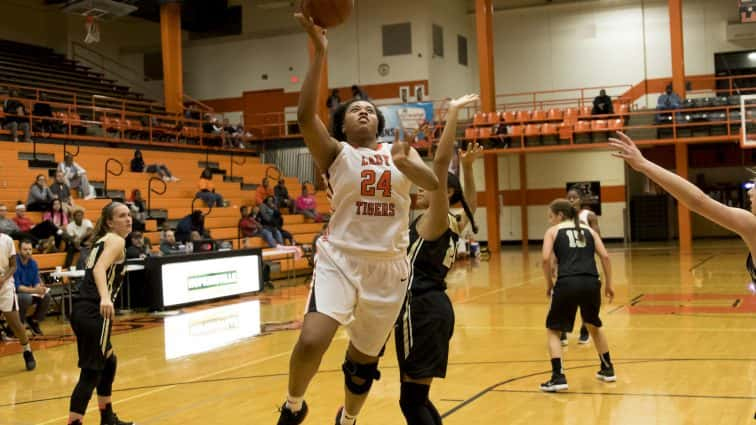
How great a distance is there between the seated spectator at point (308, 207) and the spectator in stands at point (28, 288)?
11.2 metres

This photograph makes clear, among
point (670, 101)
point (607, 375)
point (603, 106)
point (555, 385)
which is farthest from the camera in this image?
point (603, 106)

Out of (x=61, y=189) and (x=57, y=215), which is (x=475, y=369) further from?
(x=61, y=189)

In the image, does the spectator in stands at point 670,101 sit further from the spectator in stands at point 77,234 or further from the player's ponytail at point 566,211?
the player's ponytail at point 566,211

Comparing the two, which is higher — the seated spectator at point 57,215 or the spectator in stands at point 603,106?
the spectator in stands at point 603,106

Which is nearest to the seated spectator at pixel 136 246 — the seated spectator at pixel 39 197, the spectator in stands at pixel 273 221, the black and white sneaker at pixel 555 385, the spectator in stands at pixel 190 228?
the seated spectator at pixel 39 197

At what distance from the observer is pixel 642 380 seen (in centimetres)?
680

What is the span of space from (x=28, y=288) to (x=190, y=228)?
20.1 ft

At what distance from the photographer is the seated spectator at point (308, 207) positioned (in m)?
22.2

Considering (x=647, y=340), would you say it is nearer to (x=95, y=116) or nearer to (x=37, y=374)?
(x=37, y=374)

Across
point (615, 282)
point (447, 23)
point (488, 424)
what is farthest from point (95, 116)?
point (488, 424)

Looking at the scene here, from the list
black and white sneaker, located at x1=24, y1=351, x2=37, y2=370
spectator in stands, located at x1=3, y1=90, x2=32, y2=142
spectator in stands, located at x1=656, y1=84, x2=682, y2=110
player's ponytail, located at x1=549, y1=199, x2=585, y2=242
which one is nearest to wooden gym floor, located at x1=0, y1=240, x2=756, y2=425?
black and white sneaker, located at x1=24, y1=351, x2=37, y2=370

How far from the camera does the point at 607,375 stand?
22.3 feet

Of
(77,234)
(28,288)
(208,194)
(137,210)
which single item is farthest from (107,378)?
(208,194)

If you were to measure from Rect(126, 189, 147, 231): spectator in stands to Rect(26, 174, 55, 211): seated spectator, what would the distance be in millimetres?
1443
